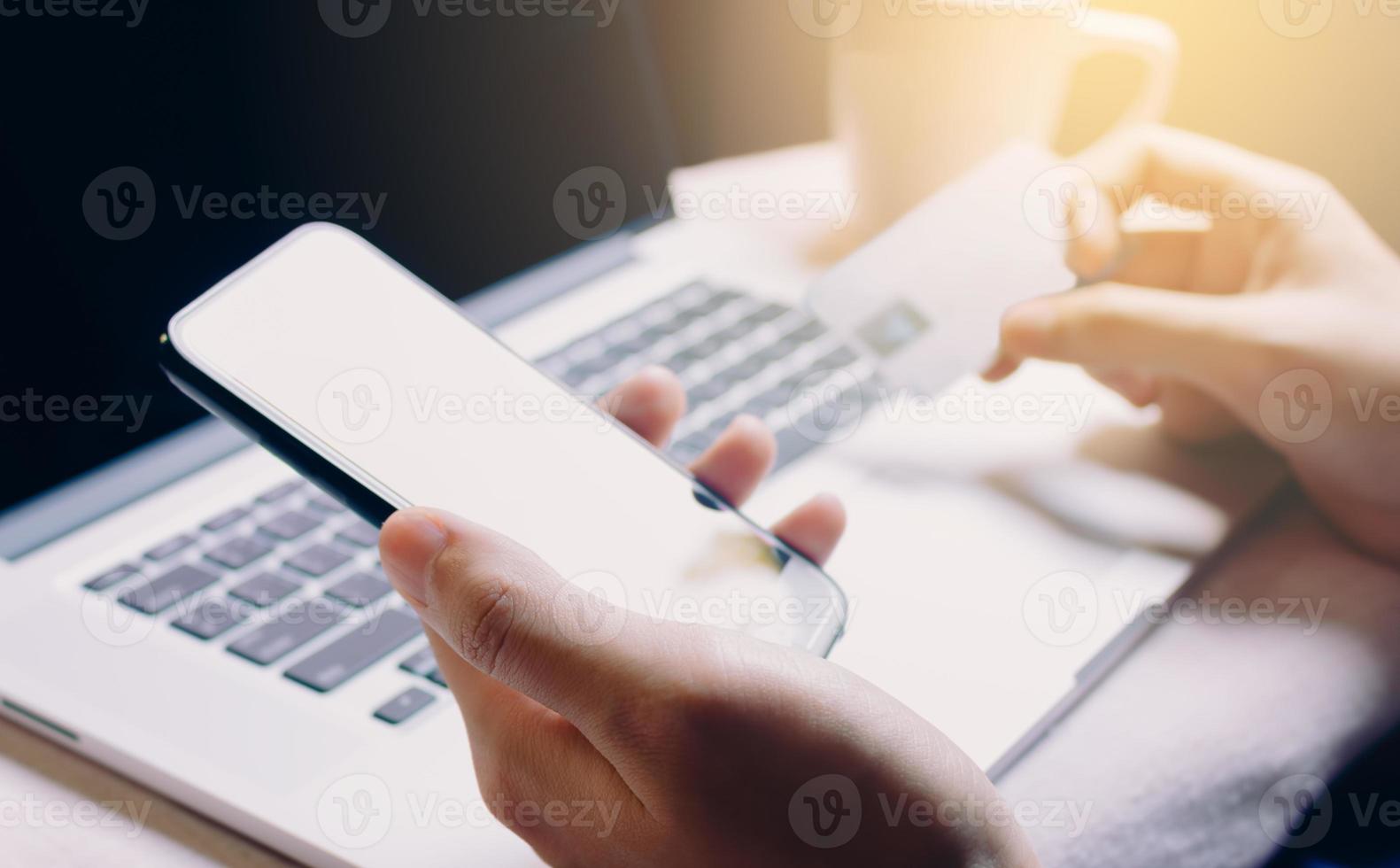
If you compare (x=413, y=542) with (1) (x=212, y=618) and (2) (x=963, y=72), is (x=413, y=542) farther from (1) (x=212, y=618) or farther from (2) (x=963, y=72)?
(2) (x=963, y=72)

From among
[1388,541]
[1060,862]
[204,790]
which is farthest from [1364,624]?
[204,790]

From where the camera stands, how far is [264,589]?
40cm

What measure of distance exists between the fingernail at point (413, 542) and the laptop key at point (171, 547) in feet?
0.61

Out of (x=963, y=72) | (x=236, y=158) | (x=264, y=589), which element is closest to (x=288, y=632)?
(x=264, y=589)

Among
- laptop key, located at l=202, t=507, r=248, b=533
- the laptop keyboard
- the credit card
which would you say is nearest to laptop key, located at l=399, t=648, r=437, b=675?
the laptop keyboard

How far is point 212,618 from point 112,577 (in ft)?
0.18

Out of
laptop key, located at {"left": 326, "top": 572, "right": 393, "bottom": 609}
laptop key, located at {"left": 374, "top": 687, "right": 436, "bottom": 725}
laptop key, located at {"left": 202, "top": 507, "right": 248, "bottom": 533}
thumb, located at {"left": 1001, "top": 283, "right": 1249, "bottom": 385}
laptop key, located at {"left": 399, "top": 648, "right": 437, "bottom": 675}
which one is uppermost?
thumb, located at {"left": 1001, "top": 283, "right": 1249, "bottom": 385}

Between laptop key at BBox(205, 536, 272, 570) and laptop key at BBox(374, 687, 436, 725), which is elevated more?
laptop key at BBox(205, 536, 272, 570)

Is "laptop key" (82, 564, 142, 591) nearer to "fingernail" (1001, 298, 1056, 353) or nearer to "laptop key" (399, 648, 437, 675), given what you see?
"laptop key" (399, 648, 437, 675)

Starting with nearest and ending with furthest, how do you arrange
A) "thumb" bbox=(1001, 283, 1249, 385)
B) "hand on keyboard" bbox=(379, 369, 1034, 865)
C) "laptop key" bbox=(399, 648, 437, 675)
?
"hand on keyboard" bbox=(379, 369, 1034, 865) < "laptop key" bbox=(399, 648, 437, 675) < "thumb" bbox=(1001, 283, 1249, 385)

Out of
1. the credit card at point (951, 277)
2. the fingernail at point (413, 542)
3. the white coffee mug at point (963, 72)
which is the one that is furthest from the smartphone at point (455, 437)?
the white coffee mug at point (963, 72)

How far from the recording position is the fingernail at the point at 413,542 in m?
0.28

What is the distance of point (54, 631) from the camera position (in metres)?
0.40

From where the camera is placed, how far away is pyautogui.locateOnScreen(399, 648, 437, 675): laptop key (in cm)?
37
